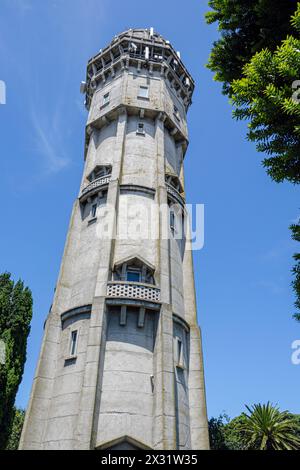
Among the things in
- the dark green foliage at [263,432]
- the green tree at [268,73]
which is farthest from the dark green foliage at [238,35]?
the dark green foliage at [263,432]

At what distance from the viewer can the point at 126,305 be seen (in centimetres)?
2414

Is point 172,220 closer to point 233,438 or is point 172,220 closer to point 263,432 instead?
point 263,432

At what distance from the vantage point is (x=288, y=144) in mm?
11328

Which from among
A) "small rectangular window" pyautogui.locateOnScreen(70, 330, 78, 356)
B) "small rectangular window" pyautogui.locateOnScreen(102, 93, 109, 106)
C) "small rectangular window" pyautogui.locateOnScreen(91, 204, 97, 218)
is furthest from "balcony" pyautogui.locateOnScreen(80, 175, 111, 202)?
"small rectangular window" pyautogui.locateOnScreen(70, 330, 78, 356)

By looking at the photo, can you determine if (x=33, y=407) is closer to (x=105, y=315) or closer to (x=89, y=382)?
(x=89, y=382)

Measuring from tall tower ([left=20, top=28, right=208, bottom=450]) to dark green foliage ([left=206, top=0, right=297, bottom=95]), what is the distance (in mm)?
14814

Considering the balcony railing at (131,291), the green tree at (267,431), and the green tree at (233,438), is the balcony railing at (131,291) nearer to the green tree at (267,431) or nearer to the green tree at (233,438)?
the green tree at (267,431)

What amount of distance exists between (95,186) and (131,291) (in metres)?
11.9

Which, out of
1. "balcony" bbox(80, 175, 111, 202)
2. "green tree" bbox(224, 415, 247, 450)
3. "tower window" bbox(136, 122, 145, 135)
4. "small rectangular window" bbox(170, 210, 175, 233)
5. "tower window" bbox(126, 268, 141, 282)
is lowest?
"green tree" bbox(224, 415, 247, 450)

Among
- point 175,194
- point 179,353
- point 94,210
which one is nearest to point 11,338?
point 94,210

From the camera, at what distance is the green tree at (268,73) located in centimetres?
1021

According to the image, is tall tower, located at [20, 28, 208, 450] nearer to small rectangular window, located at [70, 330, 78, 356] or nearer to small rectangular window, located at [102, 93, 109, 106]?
small rectangular window, located at [70, 330, 78, 356]

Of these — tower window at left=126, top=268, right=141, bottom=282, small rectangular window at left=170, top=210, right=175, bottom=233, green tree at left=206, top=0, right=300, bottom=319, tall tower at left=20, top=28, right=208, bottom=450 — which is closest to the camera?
green tree at left=206, top=0, right=300, bottom=319

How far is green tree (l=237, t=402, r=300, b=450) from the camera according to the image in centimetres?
4562
